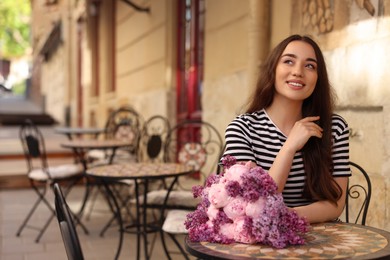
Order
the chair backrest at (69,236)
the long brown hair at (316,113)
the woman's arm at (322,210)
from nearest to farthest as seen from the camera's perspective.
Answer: the chair backrest at (69,236), the woman's arm at (322,210), the long brown hair at (316,113)

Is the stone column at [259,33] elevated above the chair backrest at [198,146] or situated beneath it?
elevated above

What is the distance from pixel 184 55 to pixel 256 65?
2388 mm

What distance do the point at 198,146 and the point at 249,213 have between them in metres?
2.70

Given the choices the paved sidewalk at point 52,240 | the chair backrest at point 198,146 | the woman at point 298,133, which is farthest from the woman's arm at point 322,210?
the paved sidewalk at point 52,240

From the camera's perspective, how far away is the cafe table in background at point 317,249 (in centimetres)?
141

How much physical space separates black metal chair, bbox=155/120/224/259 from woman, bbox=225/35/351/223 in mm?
1068

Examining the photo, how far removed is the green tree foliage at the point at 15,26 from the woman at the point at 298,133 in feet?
93.4

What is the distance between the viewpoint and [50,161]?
870 centimetres

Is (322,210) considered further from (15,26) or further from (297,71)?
(15,26)

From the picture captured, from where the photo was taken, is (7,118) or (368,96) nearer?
(368,96)

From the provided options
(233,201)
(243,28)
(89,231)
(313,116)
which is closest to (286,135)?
(313,116)

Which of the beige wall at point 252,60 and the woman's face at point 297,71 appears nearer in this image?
the woman's face at point 297,71

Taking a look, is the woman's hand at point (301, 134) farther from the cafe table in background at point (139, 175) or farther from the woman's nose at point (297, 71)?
the cafe table in background at point (139, 175)

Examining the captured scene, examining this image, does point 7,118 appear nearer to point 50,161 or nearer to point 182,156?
point 50,161
